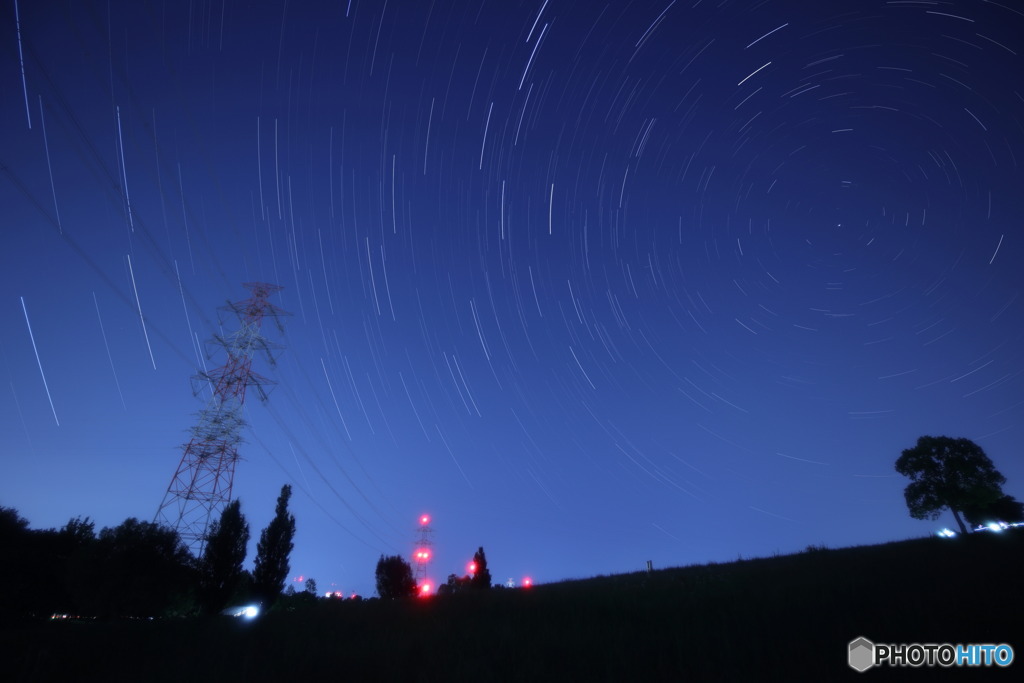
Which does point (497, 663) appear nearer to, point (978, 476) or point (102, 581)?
point (102, 581)

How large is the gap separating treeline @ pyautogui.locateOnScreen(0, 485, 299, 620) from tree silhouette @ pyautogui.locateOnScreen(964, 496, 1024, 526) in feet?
187

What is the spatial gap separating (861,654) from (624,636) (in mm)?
3407

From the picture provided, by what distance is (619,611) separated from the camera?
1020cm

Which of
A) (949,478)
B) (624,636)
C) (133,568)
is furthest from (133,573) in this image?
(949,478)

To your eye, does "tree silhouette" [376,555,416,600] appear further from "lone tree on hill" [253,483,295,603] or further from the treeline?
"lone tree on hill" [253,483,295,603]

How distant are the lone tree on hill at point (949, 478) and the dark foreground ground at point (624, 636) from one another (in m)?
31.7

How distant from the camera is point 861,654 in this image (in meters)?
6.30

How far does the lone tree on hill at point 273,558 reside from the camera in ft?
→ 100.0

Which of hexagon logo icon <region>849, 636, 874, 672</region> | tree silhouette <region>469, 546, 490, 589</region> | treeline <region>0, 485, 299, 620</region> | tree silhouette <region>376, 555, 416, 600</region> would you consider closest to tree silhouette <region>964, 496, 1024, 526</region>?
tree silhouette <region>469, 546, 490, 589</region>

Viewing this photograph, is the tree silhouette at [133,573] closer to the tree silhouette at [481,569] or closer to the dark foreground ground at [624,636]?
the dark foreground ground at [624,636]

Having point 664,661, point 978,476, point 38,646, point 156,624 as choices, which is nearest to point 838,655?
point 664,661

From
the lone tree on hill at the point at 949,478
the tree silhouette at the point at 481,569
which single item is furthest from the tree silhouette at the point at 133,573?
the lone tree on hill at the point at 949,478

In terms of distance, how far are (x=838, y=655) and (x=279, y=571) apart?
3423cm

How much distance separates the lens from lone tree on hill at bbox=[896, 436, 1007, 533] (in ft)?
114
